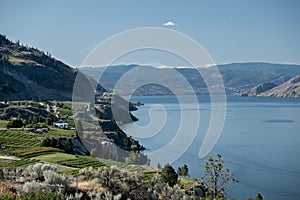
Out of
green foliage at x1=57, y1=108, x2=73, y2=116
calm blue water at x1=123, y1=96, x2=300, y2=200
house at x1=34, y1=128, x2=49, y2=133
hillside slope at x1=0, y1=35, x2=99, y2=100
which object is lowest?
calm blue water at x1=123, y1=96, x2=300, y2=200

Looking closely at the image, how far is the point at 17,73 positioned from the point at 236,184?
121 meters

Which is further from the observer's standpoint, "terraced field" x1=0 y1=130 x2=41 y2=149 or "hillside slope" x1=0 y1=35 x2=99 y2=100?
"hillside slope" x1=0 y1=35 x2=99 y2=100

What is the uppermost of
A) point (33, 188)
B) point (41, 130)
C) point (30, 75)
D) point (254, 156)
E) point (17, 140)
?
point (30, 75)

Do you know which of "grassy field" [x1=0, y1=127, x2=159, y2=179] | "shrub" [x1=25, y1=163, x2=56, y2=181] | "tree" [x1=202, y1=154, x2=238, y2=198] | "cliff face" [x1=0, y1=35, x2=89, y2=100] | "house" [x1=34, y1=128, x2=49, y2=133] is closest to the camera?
"shrub" [x1=25, y1=163, x2=56, y2=181]

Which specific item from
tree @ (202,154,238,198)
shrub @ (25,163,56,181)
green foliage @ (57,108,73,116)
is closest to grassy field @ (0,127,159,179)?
tree @ (202,154,238,198)

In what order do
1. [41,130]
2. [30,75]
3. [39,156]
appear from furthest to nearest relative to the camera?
[30,75] → [41,130] → [39,156]

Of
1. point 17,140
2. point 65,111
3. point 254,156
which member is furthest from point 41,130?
point 65,111

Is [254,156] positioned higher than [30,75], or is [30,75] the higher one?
[30,75]

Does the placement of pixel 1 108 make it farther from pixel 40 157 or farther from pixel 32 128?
pixel 40 157

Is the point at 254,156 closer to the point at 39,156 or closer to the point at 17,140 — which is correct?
the point at 39,156

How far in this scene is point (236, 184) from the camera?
50.2m

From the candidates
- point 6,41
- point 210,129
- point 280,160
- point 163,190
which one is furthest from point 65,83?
point 163,190

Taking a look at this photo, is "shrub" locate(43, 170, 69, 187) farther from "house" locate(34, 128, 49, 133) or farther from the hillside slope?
the hillside slope

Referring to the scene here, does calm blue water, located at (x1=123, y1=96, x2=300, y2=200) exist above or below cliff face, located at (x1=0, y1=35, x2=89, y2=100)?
below
